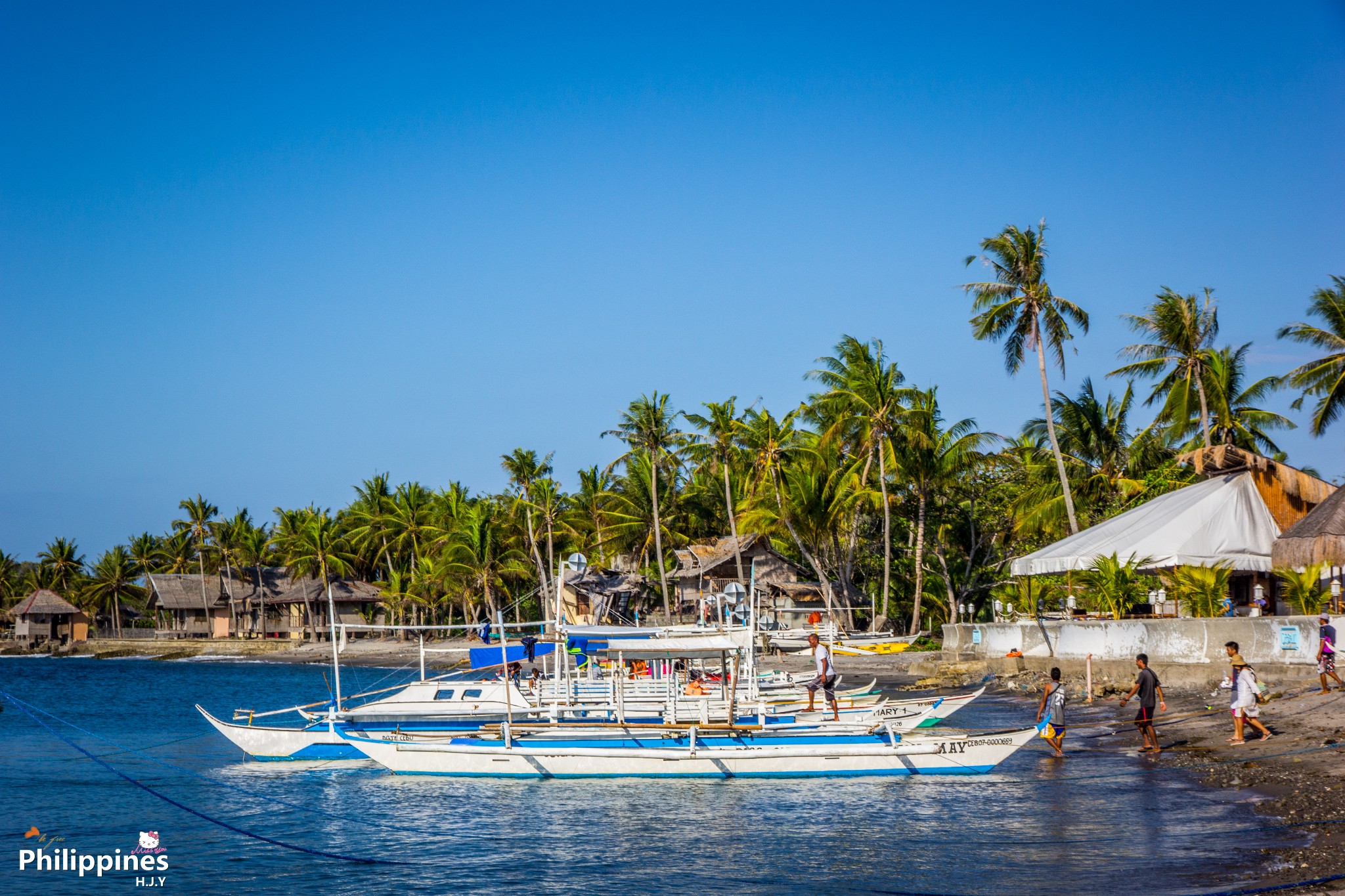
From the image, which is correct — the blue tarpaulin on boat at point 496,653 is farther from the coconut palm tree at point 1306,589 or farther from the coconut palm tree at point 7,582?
the coconut palm tree at point 7,582

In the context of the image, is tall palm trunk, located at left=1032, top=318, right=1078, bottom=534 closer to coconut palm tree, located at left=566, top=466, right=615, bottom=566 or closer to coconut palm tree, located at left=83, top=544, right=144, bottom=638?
coconut palm tree, located at left=566, top=466, right=615, bottom=566

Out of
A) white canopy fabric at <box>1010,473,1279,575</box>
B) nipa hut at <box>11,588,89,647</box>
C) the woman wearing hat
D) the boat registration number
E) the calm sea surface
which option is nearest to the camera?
the calm sea surface

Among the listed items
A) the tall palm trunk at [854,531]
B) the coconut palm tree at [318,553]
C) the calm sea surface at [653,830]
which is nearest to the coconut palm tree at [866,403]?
the tall palm trunk at [854,531]

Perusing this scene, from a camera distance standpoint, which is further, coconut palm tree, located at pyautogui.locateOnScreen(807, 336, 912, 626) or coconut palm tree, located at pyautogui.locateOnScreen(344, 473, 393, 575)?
coconut palm tree, located at pyautogui.locateOnScreen(344, 473, 393, 575)

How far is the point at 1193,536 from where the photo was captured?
96.1 ft

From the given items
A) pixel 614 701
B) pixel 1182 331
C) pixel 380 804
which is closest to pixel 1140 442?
pixel 1182 331

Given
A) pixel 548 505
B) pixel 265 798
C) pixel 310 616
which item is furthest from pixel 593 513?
pixel 265 798

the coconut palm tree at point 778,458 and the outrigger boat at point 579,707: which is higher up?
the coconut palm tree at point 778,458

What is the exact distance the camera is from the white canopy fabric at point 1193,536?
28.9 meters

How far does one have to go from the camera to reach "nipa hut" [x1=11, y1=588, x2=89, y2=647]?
3664 inches

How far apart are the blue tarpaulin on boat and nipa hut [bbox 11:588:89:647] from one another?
82082 mm

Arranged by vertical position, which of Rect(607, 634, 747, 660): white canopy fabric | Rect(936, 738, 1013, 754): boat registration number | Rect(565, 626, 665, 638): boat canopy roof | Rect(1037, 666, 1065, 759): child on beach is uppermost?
Rect(565, 626, 665, 638): boat canopy roof

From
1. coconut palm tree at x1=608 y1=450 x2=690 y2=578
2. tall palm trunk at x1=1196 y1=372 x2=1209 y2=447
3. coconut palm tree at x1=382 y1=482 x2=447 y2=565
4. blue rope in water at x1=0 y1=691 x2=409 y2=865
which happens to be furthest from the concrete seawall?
coconut palm tree at x1=382 y1=482 x2=447 y2=565

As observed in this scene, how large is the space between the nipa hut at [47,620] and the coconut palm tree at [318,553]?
1058 inches
